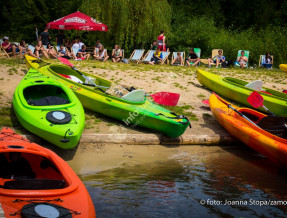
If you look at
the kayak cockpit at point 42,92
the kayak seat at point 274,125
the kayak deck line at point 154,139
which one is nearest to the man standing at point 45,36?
the kayak cockpit at point 42,92

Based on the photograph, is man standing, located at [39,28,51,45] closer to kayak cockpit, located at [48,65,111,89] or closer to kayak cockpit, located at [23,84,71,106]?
kayak cockpit, located at [48,65,111,89]

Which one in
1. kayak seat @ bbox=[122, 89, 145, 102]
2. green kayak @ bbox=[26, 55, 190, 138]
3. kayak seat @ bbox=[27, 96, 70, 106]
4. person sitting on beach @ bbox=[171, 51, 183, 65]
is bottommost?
green kayak @ bbox=[26, 55, 190, 138]

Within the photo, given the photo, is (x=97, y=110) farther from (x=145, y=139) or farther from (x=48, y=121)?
(x=48, y=121)

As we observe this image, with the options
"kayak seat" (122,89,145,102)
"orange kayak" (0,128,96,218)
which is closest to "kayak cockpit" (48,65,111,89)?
"kayak seat" (122,89,145,102)

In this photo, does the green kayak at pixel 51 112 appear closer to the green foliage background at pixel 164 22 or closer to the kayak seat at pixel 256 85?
the kayak seat at pixel 256 85

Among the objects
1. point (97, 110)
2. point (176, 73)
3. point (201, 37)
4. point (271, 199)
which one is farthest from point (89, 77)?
point (201, 37)

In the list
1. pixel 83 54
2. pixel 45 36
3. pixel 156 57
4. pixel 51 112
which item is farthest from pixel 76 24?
pixel 51 112

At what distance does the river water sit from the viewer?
490cm

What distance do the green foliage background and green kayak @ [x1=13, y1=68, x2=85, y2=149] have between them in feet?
33.6

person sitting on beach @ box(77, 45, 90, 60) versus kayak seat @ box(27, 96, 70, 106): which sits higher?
person sitting on beach @ box(77, 45, 90, 60)

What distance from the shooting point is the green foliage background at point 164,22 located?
57.8 feet

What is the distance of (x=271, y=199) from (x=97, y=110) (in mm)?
4098

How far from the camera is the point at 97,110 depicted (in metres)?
7.96

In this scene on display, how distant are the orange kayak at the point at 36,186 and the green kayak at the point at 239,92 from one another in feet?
20.6
